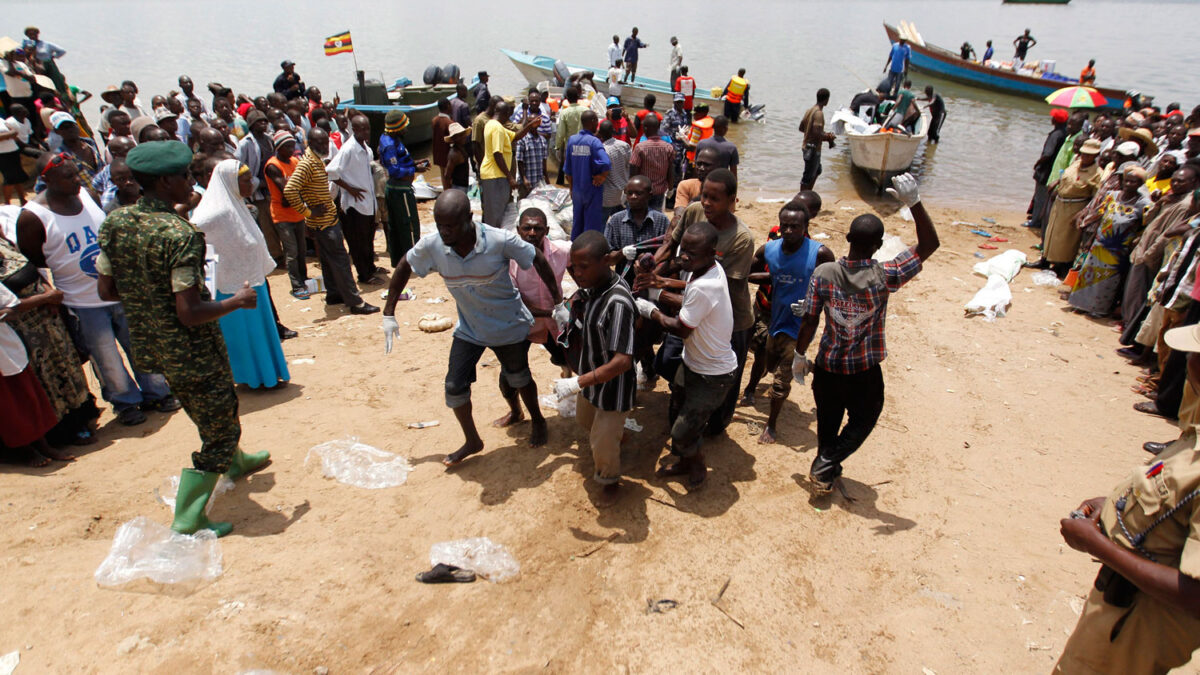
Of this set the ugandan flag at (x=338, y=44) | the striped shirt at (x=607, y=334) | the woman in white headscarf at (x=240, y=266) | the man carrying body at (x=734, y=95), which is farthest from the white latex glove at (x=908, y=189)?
the man carrying body at (x=734, y=95)

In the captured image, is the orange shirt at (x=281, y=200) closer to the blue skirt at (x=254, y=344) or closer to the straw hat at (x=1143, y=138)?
the blue skirt at (x=254, y=344)

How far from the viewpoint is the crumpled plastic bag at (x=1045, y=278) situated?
7.98 metres

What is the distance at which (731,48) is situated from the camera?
35219mm

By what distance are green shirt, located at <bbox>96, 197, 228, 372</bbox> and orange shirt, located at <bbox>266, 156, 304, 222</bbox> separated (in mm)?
3723

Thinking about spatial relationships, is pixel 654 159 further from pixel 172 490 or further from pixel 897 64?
pixel 897 64

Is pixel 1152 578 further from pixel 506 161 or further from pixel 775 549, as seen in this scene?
pixel 506 161

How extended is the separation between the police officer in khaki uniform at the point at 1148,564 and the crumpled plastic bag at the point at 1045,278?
22.8ft

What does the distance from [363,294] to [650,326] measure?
4384mm

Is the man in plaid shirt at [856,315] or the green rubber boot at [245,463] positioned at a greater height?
the man in plaid shirt at [856,315]

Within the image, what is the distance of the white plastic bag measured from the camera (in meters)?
8.01

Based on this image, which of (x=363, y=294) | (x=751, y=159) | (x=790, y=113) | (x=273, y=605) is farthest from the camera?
(x=790, y=113)

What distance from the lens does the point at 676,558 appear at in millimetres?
3463

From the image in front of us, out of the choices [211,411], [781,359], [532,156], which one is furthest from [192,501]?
[532,156]

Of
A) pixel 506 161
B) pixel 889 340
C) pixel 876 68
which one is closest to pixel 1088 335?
pixel 889 340
